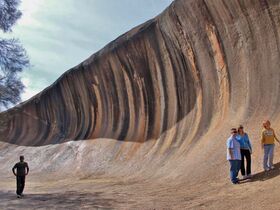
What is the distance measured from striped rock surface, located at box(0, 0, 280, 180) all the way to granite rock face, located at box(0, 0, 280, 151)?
0.11ft

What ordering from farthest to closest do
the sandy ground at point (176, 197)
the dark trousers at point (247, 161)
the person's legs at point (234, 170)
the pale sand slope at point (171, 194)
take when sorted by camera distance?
the dark trousers at point (247, 161) < the person's legs at point (234, 170) < the pale sand slope at point (171, 194) < the sandy ground at point (176, 197)

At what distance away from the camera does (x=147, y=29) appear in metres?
19.1

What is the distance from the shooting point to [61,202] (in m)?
10.2

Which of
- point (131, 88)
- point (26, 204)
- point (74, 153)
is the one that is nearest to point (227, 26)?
point (131, 88)

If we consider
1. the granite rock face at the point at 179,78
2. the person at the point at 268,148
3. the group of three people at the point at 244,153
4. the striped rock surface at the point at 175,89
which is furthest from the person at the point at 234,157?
the granite rock face at the point at 179,78

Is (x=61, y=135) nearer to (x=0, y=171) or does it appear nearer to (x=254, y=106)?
(x=0, y=171)

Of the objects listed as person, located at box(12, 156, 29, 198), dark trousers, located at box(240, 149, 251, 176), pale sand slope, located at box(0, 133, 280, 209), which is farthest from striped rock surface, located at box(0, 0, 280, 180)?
person, located at box(12, 156, 29, 198)

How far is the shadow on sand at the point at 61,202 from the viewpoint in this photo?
9.45 m

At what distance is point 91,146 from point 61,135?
4925 mm

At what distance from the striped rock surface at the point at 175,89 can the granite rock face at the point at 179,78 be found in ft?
0.11

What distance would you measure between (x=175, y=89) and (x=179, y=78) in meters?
0.46

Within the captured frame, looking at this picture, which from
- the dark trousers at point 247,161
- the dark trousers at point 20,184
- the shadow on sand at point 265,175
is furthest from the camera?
the dark trousers at point 20,184

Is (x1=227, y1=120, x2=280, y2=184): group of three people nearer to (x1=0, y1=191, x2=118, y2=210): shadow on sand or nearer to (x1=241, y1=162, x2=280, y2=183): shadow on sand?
(x1=241, y1=162, x2=280, y2=183): shadow on sand

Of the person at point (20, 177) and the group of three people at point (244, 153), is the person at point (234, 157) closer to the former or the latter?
the group of three people at point (244, 153)
